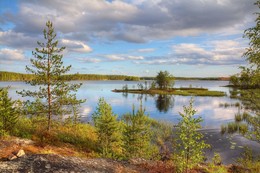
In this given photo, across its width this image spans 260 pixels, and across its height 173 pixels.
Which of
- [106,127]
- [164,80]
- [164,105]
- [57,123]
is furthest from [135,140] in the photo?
[164,80]

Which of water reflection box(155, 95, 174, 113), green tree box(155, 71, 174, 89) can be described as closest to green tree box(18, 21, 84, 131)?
water reflection box(155, 95, 174, 113)

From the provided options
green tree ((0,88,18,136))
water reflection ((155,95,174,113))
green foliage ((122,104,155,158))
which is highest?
green tree ((0,88,18,136))

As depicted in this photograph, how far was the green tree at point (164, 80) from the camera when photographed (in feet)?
394

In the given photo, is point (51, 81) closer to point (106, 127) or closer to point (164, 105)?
point (106, 127)

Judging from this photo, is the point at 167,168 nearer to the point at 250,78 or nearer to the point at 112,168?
the point at 112,168

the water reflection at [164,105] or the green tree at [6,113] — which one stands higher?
the green tree at [6,113]

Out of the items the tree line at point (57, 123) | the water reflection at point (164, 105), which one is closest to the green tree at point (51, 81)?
the tree line at point (57, 123)

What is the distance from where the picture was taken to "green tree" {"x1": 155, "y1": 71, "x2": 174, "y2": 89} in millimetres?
120069

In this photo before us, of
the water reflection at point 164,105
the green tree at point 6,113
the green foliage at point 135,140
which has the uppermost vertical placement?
the green tree at point 6,113

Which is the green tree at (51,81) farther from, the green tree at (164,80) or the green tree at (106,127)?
the green tree at (164,80)

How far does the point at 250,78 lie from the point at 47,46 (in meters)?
17.9

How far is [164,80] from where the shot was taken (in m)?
122

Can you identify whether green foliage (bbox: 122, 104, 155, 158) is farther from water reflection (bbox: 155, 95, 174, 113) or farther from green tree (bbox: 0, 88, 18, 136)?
water reflection (bbox: 155, 95, 174, 113)

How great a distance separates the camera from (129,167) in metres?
13.2
